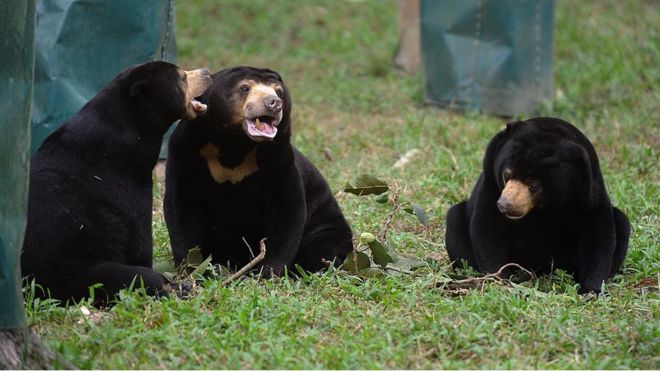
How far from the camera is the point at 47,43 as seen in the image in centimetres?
758

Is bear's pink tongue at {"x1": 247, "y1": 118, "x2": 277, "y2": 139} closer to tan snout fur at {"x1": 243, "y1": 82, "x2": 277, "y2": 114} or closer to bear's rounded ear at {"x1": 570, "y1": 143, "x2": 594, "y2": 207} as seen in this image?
tan snout fur at {"x1": 243, "y1": 82, "x2": 277, "y2": 114}

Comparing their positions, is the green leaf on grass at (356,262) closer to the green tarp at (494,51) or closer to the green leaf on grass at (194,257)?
the green leaf on grass at (194,257)

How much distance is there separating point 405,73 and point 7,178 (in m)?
9.03

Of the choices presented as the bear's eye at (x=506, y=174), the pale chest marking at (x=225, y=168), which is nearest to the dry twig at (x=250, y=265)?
the pale chest marking at (x=225, y=168)

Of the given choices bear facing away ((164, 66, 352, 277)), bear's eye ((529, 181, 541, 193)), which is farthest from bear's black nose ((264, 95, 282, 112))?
bear's eye ((529, 181, 541, 193))

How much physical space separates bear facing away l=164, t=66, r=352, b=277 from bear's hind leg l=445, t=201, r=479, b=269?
2.81 feet

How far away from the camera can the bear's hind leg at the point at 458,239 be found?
20.2 feet

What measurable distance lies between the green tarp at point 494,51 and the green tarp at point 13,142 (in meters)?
6.56

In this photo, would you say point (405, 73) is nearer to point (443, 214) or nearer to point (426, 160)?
point (426, 160)

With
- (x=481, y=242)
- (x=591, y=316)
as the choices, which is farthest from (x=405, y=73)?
(x=591, y=316)

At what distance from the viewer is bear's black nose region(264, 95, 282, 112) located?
5.65m

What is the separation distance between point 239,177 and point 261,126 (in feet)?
1.01

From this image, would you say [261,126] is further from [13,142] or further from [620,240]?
[620,240]

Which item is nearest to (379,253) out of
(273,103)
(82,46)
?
(273,103)
